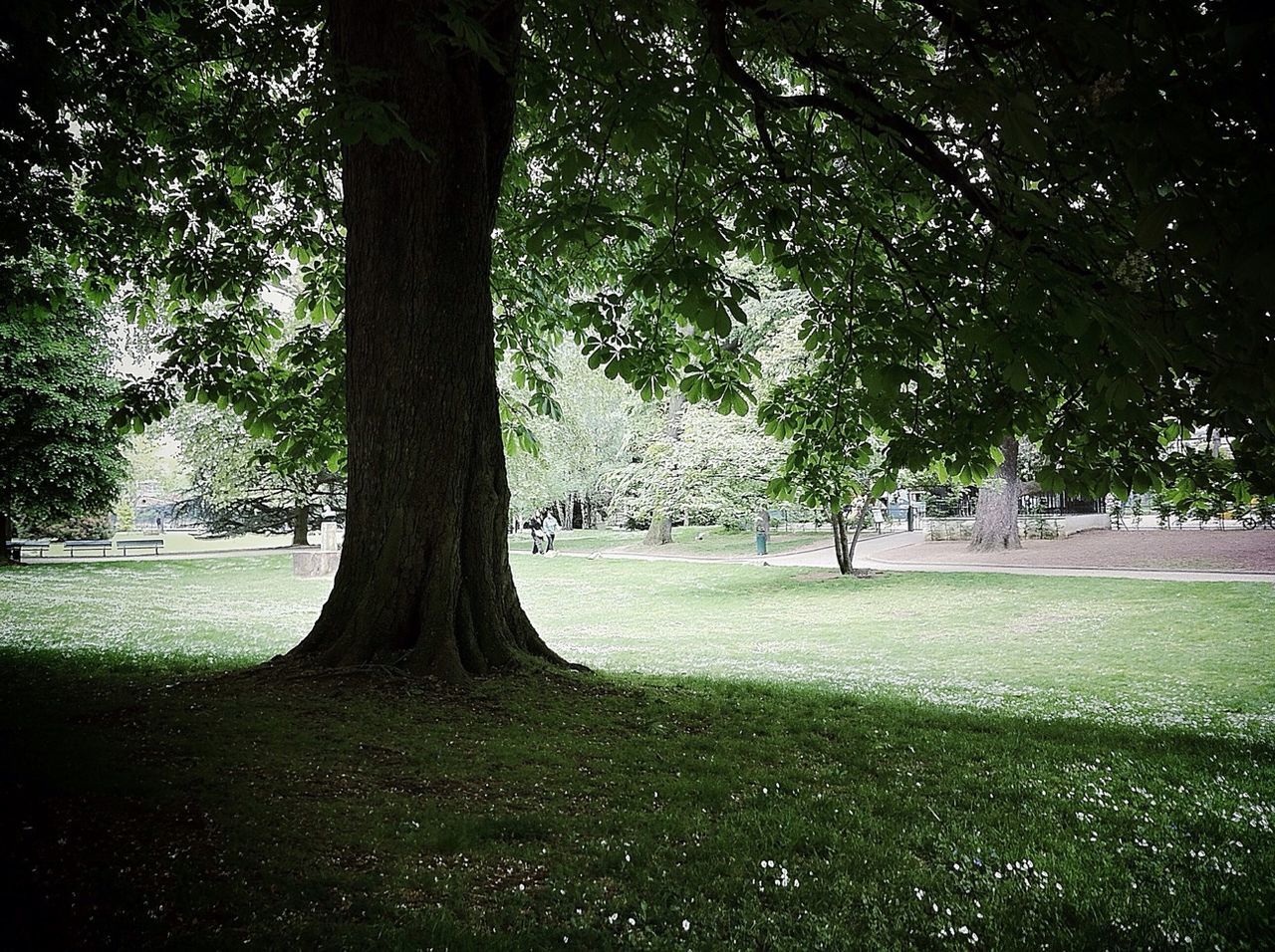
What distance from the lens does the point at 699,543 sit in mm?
43406

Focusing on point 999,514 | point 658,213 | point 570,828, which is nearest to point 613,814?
point 570,828

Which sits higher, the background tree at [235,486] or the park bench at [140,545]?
the background tree at [235,486]

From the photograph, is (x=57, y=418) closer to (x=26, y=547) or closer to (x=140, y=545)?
(x=26, y=547)

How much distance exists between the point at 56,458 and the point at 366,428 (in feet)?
89.7

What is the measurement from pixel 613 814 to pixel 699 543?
130 ft

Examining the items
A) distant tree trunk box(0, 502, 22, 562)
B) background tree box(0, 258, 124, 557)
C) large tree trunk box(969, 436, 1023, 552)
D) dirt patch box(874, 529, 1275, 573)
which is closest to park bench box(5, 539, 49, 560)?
distant tree trunk box(0, 502, 22, 562)

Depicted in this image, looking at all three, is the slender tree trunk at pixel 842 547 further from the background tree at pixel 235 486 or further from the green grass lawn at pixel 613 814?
the background tree at pixel 235 486

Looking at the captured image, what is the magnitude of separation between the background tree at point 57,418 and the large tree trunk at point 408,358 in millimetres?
23098

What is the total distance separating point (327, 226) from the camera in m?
10.3

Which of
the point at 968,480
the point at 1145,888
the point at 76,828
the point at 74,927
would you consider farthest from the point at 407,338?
the point at 1145,888

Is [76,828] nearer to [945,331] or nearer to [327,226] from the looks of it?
[945,331]

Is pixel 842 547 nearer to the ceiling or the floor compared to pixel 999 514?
nearer to the floor

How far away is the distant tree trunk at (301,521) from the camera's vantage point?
142 feet

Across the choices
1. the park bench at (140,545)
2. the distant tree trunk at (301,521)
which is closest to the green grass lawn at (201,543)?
the park bench at (140,545)
